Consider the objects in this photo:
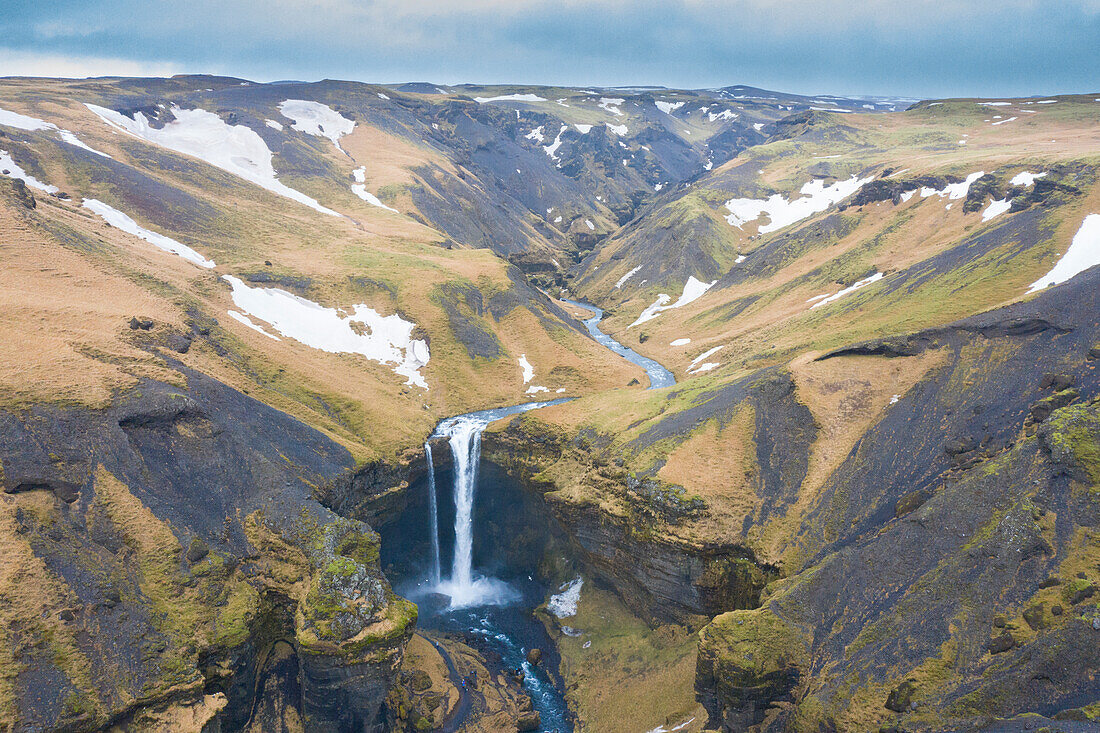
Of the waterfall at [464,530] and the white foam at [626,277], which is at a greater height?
the white foam at [626,277]

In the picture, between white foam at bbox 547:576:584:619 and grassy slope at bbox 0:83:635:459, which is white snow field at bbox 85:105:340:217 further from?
white foam at bbox 547:576:584:619

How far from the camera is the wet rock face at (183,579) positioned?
32062 millimetres

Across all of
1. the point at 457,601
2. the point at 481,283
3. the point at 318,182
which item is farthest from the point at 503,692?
the point at 318,182

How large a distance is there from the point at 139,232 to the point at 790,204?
5253 inches

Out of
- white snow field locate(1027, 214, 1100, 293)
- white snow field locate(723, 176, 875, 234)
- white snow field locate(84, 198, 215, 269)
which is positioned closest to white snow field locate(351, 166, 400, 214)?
white snow field locate(84, 198, 215, 269)

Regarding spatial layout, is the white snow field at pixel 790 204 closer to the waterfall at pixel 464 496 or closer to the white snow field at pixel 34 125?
the waterfall at pixel 464 496

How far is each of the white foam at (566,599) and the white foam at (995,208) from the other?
7250 centimetres

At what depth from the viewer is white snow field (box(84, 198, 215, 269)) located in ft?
270

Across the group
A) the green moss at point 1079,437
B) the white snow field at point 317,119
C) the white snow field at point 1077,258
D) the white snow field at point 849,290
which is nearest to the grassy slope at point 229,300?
the white snow field at point 849,290

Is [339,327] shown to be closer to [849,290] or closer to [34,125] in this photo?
[849,290]

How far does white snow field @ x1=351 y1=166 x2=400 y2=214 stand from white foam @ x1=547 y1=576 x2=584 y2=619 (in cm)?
9943

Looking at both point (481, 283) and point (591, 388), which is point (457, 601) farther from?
point (481, 283)

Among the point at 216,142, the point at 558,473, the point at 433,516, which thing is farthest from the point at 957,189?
the point at 216,142

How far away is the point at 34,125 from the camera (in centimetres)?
10519
